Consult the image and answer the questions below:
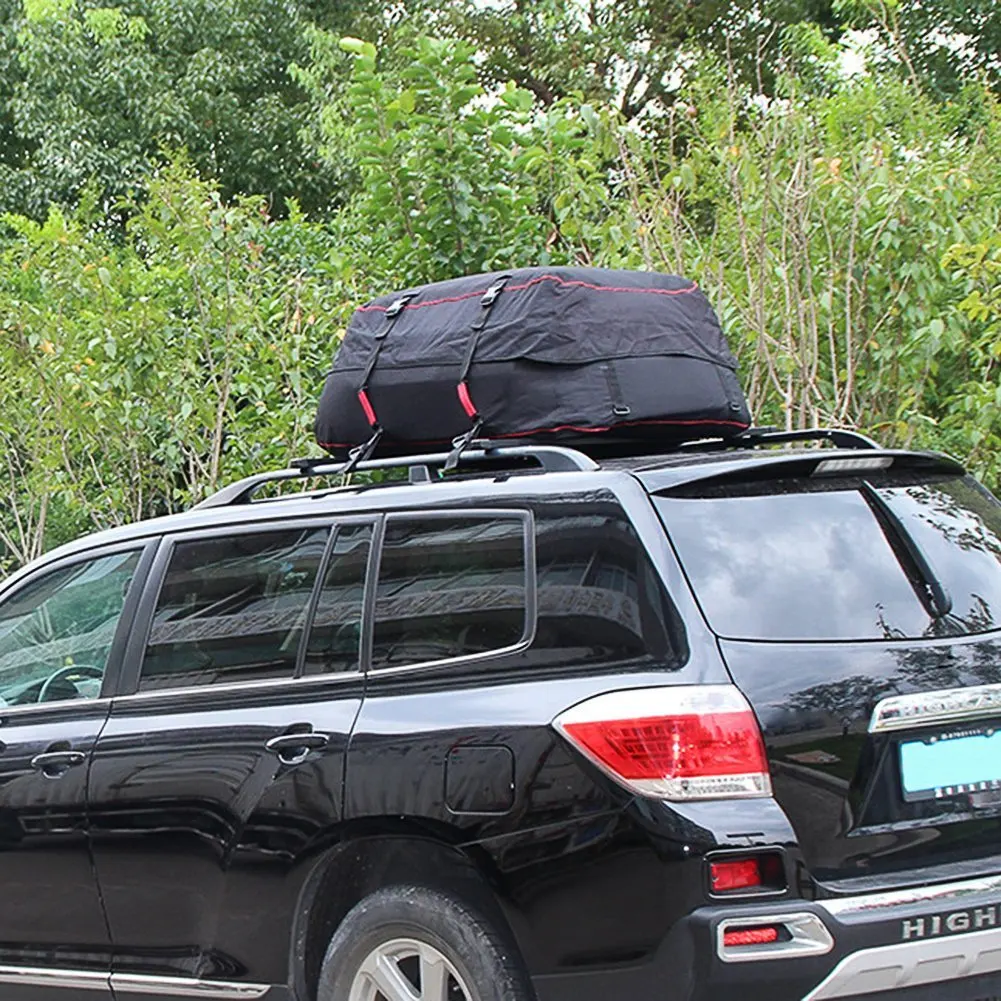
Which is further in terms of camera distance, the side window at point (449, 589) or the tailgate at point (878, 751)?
the side window at point (449, 589)

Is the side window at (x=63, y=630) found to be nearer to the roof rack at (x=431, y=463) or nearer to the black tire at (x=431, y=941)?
the roof rack at (x=431, y=463)

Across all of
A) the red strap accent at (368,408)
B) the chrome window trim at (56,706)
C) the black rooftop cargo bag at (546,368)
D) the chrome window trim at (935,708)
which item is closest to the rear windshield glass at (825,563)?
the chrome window trim at (935,708)

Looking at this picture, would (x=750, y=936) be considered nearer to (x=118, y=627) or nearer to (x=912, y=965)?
(x=912, y=965)

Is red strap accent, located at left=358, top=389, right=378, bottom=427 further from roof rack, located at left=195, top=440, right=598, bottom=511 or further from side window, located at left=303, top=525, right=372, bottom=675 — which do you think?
side window, located at left=303, top=525, right=372, bottom=675

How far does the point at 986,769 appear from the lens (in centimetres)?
313

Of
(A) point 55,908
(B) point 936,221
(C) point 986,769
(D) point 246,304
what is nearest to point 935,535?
(C) point 986,769

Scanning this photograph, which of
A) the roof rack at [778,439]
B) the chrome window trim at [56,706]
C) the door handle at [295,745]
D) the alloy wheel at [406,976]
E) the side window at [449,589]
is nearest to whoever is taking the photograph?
the alloy wheel at [406,976]

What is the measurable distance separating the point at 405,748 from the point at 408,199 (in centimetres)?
438

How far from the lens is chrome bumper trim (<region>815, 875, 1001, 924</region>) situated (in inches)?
115

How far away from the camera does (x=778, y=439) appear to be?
4.09 metres

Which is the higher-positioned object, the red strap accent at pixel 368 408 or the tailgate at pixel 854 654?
the red strap accent at pixel 368 408

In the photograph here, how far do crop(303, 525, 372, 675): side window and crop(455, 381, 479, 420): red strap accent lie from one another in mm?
597

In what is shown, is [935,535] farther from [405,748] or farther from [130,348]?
[130,348]

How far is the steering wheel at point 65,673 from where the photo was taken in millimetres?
4227
